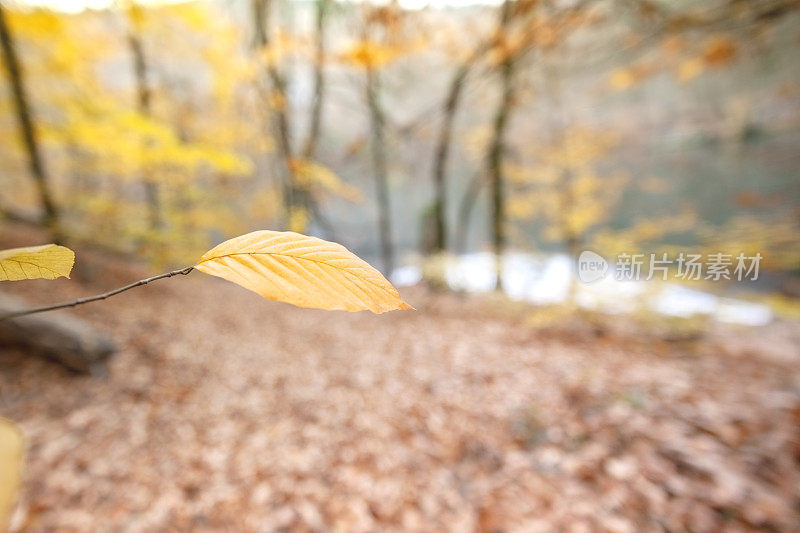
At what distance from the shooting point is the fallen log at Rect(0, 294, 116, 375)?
2.74 meters

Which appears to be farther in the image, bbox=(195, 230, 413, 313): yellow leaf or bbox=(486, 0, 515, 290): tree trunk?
bbox=(486, 0, 515, 290): tree trunk

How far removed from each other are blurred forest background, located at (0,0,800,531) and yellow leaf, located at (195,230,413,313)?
181cm

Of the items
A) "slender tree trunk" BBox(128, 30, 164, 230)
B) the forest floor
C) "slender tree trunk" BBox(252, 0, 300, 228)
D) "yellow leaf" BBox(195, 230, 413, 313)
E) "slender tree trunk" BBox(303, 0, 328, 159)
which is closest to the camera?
"yellow leaf" BBox(195, 230, 413, 313)

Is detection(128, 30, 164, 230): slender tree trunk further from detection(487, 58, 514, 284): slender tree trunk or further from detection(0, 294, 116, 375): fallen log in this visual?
detection(487, 58, 514, 284): slender tree trunk

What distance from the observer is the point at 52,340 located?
274 centimetres

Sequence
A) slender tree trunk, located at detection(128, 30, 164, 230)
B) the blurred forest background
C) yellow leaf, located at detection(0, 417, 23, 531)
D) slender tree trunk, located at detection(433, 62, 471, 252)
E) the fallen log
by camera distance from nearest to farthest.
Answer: yellow leaf, located at detection(0, 417, 23, 531), the blurred forest background, the fallen log, slender tree trunk, located at detection(128, 30, 164, 230), slender tree trunk, located at detection(433, 62, 471, 252)

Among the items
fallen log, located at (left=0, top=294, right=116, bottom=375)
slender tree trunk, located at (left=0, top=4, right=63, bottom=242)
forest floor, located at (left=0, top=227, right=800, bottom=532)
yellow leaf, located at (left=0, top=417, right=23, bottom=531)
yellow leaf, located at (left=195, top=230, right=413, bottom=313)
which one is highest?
slender tree trunk, located at (left=0, top=4, right=63, bottom=242)

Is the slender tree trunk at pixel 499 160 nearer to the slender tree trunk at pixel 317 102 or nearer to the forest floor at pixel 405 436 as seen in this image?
the forest floor at pixel 405 436

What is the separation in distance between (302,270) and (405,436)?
232cm

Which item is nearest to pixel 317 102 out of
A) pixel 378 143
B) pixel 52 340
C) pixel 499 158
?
pixel 378 143

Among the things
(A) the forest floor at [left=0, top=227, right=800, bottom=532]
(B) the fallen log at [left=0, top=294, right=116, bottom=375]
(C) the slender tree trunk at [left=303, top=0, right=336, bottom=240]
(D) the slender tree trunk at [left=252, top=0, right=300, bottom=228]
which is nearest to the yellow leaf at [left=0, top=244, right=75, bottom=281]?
(A) the forest floor at [left=0, top=227, right=800, bottom=532]

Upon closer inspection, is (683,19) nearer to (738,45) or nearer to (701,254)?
(738,45)

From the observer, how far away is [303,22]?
8656 mm

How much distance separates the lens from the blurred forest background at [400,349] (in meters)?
1.88
